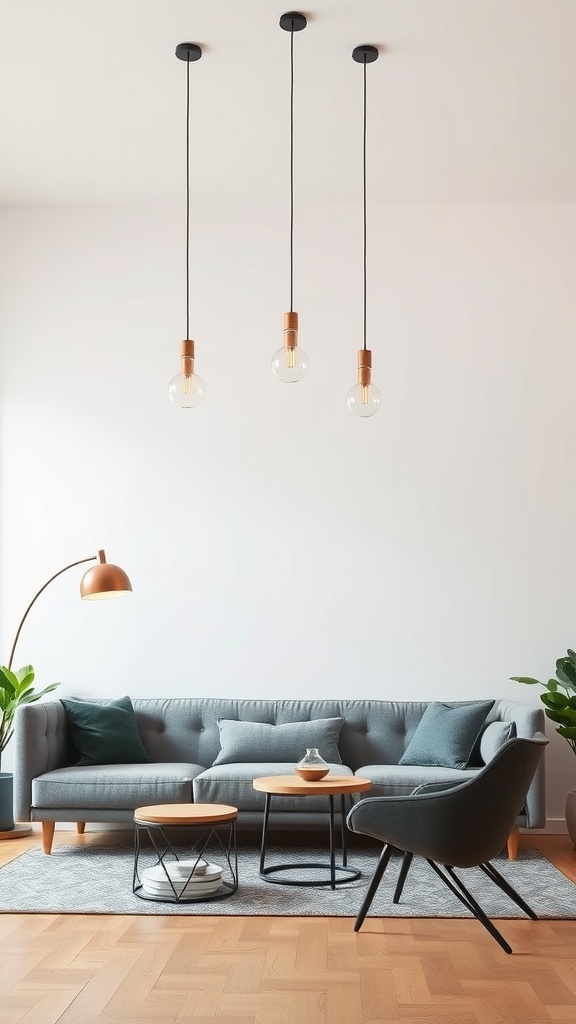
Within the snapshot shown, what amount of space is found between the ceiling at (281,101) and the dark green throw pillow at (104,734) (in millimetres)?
3054

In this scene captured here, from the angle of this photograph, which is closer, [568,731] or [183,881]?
[183,881]

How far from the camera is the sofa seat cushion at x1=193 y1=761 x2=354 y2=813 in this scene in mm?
5012

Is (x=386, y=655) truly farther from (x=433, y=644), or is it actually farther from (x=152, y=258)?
(x=152, y=258)

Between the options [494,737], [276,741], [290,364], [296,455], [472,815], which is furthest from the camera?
[296,455]

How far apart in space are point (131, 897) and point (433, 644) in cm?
246

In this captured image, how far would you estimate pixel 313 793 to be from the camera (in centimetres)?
430

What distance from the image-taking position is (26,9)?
4273 millimetres

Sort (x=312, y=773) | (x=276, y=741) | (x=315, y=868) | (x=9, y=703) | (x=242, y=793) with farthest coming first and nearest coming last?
(x=9, y=703) < (x=276, y=741) < (x=242, y=793) < (x=315, y=868) < (x=312, y=773)

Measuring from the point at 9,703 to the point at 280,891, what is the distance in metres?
2.14

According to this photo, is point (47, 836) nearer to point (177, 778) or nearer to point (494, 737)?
point (177, 778)

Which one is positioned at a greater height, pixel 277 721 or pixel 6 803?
pixel 277 721

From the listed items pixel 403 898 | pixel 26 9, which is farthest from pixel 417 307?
pixel 403 898

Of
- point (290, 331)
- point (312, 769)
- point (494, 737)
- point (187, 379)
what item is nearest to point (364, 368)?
point (290, 331)

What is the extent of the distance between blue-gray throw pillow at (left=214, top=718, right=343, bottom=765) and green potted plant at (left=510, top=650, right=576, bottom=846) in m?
1.09
